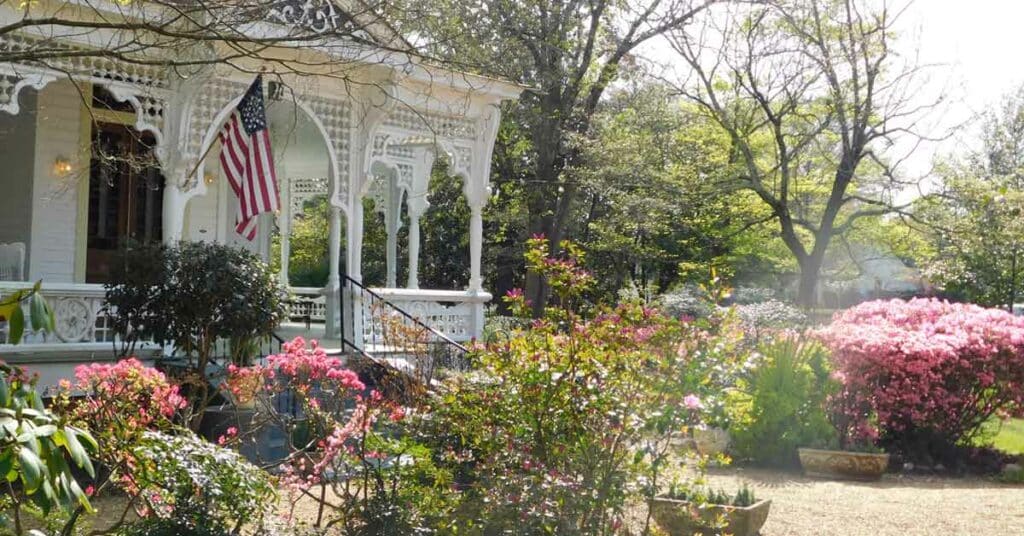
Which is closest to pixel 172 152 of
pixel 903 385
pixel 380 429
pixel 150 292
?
pixel 150 292

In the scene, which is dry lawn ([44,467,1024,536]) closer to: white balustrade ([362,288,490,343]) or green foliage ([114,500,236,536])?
green foliage ([114,500,236,536])

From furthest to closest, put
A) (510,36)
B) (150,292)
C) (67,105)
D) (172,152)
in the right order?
1. (510,36)
2. (67,105)
3. (172,152)
4. (150,292)

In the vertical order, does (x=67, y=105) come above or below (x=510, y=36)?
below

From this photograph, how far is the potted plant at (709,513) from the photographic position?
7.13 meters

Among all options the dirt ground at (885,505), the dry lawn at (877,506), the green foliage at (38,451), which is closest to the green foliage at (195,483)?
the dry lawn at (877,506)

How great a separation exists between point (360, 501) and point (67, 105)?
8990 millimetres

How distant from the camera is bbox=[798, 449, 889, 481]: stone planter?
1105cm

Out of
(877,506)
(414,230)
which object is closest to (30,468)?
(877,506)

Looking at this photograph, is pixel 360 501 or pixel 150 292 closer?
pixel 360 501

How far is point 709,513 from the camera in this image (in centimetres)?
722

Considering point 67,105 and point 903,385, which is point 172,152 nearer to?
point 67,105

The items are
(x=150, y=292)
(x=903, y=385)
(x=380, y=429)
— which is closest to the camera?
(x=380, y=429)

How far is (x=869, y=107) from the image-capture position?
22.5 m

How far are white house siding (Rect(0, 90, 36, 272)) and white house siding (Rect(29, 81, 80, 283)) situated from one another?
8 cm
